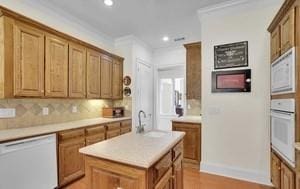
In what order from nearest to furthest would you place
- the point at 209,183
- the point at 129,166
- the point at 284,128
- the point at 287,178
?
1. the point at 129,166
2. the point at 287,178
3. the point at 284,128
4. the point at 209,183

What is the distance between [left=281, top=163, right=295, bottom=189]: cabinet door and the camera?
1.62 metres

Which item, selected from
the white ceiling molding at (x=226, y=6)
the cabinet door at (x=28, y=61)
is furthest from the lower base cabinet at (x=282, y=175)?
the cabinet door at (x=28, y=61)

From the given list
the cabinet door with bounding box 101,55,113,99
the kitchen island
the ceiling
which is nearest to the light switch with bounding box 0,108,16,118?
the cabinet door with bounding box 101,55,113,99

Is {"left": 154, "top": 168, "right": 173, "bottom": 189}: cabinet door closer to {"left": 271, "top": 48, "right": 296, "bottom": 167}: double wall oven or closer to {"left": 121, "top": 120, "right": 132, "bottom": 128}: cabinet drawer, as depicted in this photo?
{"left": 271, "top": 48, "right": 296, "bottom": 167}: double wall oven

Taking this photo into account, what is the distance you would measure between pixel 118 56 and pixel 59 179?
2.88 meters

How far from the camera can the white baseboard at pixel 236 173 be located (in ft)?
8.49

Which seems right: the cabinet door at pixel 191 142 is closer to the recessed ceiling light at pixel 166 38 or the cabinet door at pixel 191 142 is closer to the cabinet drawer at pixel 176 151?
the cabinet drawer at pixel 176 151

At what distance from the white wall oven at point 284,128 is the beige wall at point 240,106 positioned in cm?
37

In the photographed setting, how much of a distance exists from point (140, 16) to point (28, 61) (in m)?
2.07

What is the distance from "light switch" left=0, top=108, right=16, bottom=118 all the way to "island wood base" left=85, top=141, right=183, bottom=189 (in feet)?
5.69

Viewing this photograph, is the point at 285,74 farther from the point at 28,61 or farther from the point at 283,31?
the point at 28,61

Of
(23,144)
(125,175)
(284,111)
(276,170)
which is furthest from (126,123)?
(284,111)

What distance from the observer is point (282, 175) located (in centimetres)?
193

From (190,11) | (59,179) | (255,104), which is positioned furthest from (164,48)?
(59,179)
